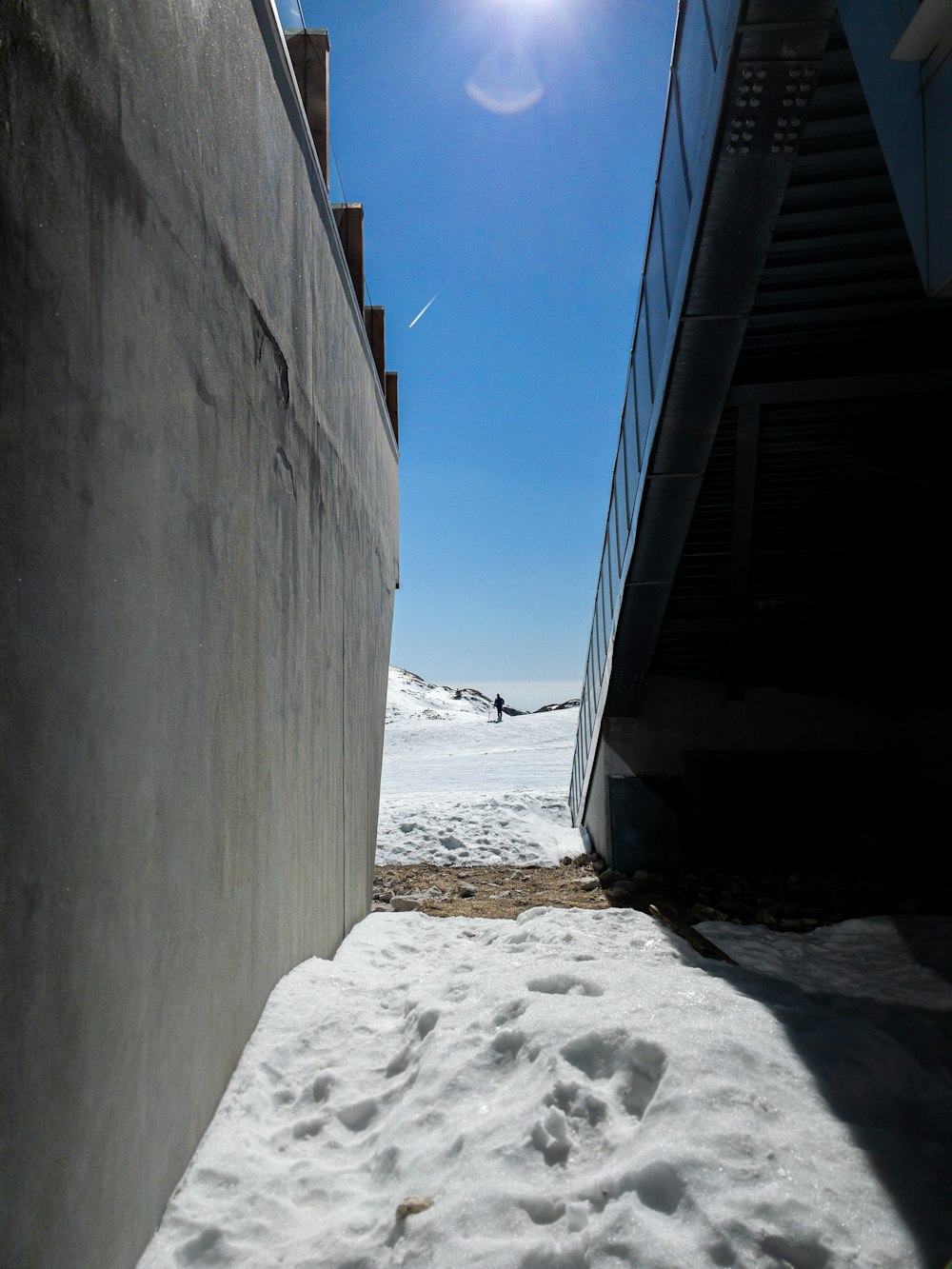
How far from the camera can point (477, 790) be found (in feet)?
58.1

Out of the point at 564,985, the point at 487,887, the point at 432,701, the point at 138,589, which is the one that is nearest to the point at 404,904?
the point at 487,887

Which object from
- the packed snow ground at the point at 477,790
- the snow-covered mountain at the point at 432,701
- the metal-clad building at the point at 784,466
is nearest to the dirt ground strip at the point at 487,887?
the packed snow ground at the point at 477,790

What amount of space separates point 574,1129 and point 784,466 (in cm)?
666

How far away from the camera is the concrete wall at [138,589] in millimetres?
1728

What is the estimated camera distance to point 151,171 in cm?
241

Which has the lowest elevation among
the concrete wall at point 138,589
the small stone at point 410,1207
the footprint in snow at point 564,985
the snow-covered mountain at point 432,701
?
the snow-covered mountain at point 432,701

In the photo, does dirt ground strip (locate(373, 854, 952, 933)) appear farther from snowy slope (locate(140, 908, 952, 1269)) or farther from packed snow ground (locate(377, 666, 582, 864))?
snowy slope (locate(140, 908, 952, 1269))

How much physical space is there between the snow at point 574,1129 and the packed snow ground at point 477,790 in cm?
873

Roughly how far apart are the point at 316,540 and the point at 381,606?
389cm

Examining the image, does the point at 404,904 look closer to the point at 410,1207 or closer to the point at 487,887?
the point at 487,887

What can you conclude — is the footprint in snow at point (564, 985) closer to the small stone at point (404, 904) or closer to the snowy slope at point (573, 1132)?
the snowy slope at point (573, 1132)

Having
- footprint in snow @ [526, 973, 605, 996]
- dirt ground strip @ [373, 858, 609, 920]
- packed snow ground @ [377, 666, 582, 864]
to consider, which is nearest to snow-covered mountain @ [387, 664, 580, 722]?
packed snow ground @ [377, 666, 582, 864]

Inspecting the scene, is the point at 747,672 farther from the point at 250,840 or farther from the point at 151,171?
the point at 151,171

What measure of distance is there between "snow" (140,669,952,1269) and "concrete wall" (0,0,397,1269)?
28cm
